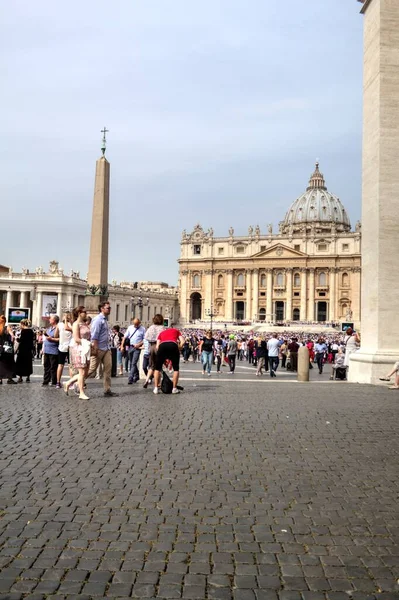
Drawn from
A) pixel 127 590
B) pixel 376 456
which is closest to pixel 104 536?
pixel 127 590

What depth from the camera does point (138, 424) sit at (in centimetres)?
662

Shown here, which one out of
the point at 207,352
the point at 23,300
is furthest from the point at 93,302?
the point at 23,300

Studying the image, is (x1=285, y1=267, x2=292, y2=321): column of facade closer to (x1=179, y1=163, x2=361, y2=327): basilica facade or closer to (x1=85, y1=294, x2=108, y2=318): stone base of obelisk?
(x1=179, y1=163, x2=361, y2=327): basilica facade

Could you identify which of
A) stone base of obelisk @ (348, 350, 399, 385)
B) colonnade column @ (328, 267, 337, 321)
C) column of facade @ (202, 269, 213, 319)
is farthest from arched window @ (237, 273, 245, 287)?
stone base of obelisk @ (348, 350, 399, 385)

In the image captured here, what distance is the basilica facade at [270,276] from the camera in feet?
276

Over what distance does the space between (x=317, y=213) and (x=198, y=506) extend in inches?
4277

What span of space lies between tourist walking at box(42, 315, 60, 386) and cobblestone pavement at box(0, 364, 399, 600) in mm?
3556

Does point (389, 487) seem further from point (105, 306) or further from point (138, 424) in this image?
point (105, 306)

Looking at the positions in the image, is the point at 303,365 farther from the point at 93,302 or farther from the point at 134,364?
the point at 93,302

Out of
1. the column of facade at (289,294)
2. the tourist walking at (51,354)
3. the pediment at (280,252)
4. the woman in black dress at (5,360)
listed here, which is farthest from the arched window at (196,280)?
the tourist walking at (51,354)

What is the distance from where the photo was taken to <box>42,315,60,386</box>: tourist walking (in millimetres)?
10727

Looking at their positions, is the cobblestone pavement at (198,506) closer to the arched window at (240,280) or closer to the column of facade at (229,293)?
the column of facade at (229,293)

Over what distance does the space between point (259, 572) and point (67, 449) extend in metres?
2.93

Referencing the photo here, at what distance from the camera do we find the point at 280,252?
86.9 metres
